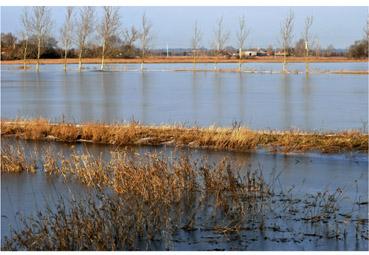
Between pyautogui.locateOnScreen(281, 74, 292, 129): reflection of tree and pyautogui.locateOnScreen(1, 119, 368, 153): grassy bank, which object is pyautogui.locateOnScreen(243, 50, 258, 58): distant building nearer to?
pyautogui.locateOnScreen(281, 74, 292, 129): reflection of tree

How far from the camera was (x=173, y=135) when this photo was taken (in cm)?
1109

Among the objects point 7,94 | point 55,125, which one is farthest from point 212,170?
point 7,94

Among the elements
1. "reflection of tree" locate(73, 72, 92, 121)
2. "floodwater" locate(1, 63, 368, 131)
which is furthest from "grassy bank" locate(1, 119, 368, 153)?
"reflection of tree" locate(73, 72, 92, 121)

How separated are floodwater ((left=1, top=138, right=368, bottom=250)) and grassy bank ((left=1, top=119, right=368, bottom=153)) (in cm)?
41

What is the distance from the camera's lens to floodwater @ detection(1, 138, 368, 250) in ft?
16.7

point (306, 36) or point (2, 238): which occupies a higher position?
point (306, 36)

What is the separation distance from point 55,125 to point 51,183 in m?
4.62

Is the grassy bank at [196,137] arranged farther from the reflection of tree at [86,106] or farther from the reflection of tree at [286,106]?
the reflection of tree at [86,106]

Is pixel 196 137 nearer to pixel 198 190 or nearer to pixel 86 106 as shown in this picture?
pixel 198 190

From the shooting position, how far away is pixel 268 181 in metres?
7.49

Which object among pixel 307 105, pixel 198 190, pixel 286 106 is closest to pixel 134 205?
pixel 198 190

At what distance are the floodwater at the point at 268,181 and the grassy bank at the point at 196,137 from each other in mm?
413

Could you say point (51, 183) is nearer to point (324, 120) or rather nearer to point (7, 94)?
point (324, 120)

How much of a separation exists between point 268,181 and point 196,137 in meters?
3.36
